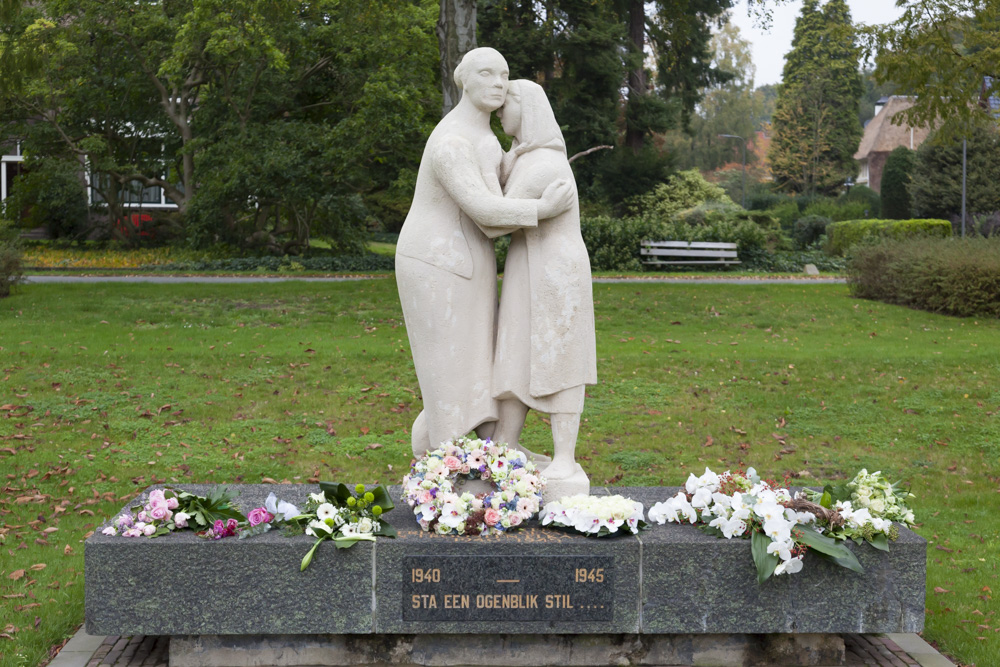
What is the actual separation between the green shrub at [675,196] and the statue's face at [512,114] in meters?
24.7

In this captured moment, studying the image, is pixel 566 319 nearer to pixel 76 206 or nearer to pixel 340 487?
pixel 340 487

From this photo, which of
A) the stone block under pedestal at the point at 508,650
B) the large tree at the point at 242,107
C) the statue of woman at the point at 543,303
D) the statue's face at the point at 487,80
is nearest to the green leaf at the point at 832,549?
the stone block under pedestal at the point at 508,650

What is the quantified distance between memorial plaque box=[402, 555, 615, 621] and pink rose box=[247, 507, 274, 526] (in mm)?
662

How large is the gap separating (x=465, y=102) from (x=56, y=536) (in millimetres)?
3944

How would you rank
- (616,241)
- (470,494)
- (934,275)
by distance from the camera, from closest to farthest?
(470,494) → (934,275) → (616,241)

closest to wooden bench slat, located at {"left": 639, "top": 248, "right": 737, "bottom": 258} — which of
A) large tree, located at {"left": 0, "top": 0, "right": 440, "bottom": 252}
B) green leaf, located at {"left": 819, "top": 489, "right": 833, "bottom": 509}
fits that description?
large tree, located at {"left": 0, "top": 0, "right": 440, "bottom": 252}

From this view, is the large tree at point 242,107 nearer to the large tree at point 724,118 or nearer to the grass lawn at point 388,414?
the grass lawn at point 388,414

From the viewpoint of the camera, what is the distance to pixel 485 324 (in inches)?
193

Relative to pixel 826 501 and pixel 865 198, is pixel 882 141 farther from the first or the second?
pixel 826 501

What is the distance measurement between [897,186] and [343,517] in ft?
113

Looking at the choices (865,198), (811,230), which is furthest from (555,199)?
(865,198)

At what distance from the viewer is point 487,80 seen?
476 cm

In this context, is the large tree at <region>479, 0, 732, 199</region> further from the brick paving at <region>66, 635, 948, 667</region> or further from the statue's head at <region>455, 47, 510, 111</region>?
the brick paving at <region>66, 635, 948, 667</region>

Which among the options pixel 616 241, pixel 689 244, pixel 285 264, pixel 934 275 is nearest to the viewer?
pixel 934 275
